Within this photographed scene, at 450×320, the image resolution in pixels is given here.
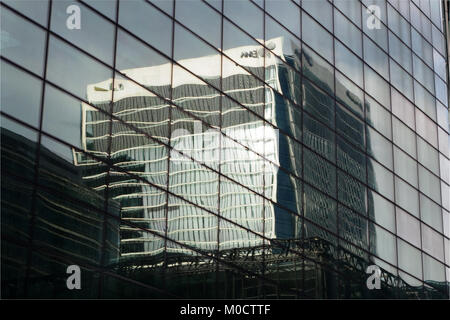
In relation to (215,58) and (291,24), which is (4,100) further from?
(291,24)

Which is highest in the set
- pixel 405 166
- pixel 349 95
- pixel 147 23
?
pixel 349 95

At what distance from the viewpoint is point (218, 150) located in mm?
32938

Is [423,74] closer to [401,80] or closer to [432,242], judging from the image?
[401,80]

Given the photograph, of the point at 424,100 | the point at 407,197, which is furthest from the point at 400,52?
the point at 407,197

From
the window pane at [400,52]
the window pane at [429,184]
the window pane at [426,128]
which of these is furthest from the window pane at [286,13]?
the window pane at [429,184]

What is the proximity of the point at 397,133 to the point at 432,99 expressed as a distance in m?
5.58

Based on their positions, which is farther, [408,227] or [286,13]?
[408,227]

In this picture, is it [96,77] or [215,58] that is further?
[215,58]

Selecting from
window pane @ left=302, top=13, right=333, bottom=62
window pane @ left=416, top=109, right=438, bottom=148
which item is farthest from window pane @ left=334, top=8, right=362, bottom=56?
window pane @ left=416, top=109, right=438, bottom=148

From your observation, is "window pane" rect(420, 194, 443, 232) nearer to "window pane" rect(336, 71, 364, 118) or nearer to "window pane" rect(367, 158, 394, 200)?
"window pane" rect(367, 158, 394, 200)

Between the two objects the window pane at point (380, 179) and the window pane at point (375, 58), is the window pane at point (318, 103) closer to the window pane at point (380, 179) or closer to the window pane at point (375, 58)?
the window pane at point (380, 179)

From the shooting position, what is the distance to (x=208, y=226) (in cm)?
3184
